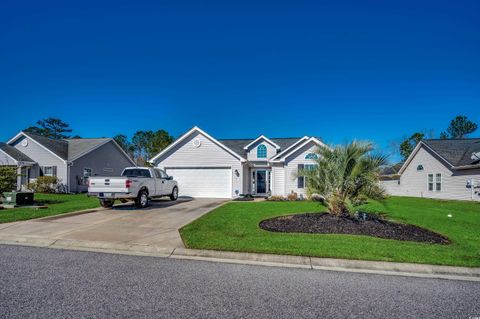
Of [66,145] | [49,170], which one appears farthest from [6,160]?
[66,145]

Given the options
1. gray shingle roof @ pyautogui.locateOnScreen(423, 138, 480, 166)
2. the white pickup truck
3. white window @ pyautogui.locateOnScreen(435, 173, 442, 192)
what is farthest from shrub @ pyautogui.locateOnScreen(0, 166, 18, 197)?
white window @ pyautogui.locateOnScreen(435, 173, 442, 192)

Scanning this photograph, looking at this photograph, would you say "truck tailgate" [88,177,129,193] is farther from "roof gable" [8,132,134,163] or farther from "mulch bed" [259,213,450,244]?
"roof gable" [8,132,134,163]

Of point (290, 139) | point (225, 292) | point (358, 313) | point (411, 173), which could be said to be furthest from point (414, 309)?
point (411, 173)

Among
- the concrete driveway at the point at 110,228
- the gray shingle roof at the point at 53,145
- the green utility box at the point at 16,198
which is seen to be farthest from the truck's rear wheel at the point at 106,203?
the gray shingle roof at the point at 53,145

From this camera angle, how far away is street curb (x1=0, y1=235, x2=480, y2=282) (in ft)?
16.1

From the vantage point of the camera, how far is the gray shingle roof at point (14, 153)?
23.6 meters

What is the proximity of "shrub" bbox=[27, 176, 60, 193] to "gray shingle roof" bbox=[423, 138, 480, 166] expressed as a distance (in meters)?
32.2

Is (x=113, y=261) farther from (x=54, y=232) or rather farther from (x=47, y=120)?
(x=47, y=120)

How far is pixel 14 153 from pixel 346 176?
1114 inches

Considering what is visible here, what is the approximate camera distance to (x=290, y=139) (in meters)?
25.3

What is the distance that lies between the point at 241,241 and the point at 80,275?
11.1 feet

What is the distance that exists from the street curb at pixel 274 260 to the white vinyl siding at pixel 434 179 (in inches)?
613

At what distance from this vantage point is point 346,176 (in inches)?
357

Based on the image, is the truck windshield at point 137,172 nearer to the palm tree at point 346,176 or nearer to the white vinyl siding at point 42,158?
the palm tree at point 346,176
